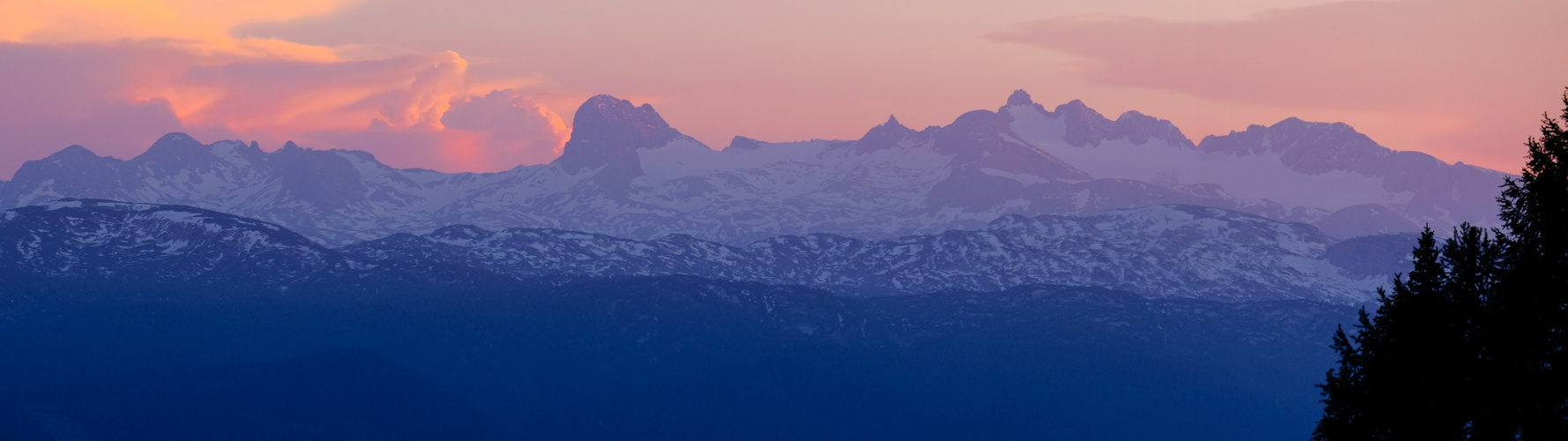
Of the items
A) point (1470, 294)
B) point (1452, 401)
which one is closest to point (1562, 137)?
point (1470, 294)

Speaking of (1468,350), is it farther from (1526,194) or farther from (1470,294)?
(1526,194)

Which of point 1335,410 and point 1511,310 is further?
point 1335,410

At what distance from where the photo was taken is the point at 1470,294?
26594mm

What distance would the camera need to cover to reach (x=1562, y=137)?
26219 millimetres

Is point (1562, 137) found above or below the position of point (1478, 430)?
above

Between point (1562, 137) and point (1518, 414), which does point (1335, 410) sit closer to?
point (1518, 414)

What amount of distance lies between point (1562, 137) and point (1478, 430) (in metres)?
4.83

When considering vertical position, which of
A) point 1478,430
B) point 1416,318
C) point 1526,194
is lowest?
point 1478,430

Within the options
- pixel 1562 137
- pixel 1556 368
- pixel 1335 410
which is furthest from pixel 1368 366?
pixel 1562 137

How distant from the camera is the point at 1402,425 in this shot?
88.7ft

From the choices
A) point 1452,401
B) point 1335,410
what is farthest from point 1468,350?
point 1335,410

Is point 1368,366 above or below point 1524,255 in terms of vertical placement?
below

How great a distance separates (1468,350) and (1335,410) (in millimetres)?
2605

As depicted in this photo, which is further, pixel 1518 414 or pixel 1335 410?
pixel 1335 410
